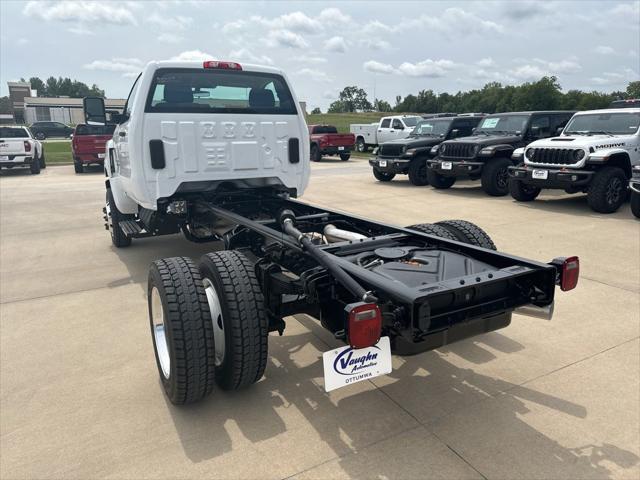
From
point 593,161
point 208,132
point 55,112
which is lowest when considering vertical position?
point 593,161

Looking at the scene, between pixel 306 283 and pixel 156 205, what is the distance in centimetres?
260

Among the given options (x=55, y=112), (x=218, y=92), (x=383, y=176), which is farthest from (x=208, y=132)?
(x=55, y=112)

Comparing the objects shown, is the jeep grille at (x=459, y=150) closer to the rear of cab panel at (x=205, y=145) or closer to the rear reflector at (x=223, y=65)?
the rear of cab panel at (x=205, y=145)

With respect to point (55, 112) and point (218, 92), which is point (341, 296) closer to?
point (218, 92)

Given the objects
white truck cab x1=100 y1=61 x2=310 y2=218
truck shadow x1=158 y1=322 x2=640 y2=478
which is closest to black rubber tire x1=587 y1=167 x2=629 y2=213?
white truck cab x1=100 y1=61 x2=310 y2=218

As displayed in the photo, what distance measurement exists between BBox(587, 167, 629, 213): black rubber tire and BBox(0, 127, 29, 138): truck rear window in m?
17.5

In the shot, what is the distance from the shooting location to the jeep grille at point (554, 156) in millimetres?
9164

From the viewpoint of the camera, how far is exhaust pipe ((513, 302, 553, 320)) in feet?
8.80

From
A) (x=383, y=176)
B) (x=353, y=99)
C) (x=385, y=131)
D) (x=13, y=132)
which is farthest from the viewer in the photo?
(x=353, y=99)

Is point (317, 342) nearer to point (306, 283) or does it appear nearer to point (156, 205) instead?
point (306, 283)

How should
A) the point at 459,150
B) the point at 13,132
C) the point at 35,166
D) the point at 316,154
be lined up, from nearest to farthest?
the point at 459,150 < the point at 13,132 < the point at 35,166 < the point at 316,154

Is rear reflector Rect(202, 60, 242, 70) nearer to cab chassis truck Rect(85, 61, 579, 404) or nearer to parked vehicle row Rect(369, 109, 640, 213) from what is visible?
cab chassis truck Rect(85, 61, 579, 404)

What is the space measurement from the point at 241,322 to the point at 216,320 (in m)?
0.31

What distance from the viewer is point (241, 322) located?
2740 mm
